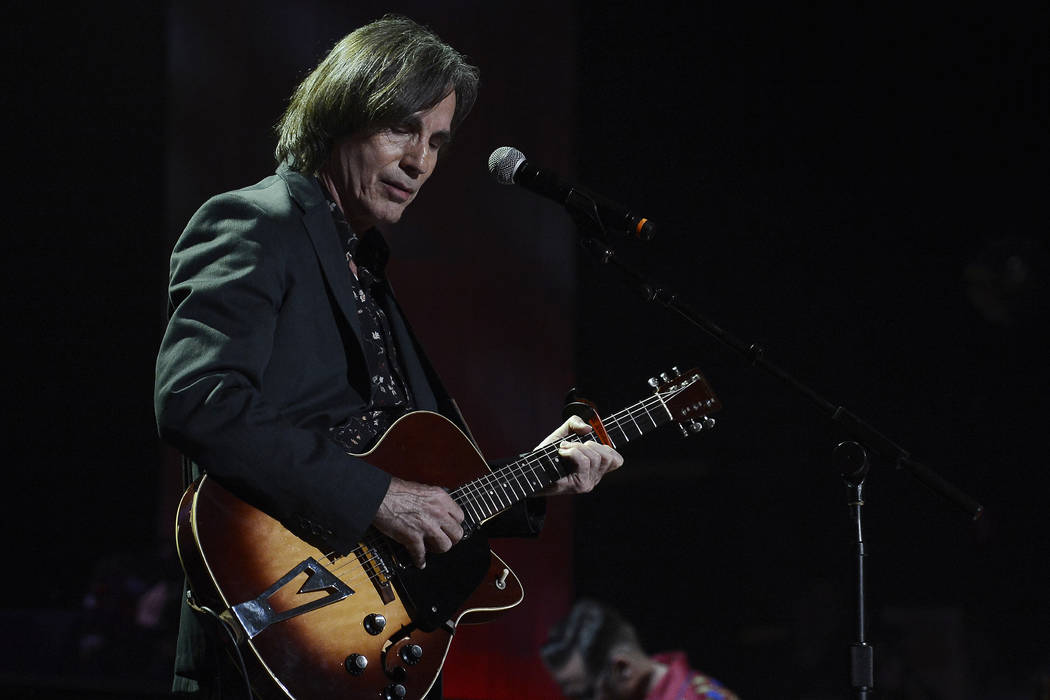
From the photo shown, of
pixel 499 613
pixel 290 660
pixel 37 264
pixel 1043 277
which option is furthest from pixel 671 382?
pixel 37 264

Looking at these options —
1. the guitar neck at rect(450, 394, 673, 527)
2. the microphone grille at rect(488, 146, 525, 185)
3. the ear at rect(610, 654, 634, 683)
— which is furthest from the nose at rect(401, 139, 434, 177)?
the ear at rect(610, 654, 634, 683)

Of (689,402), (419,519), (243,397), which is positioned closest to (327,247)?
(243,397)

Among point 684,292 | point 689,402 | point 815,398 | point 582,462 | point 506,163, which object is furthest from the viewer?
point 684,292

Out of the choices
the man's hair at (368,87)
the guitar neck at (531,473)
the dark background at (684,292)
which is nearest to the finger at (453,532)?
the guitar neck at (531,473)

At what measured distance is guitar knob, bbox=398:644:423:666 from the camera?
1.66 metres

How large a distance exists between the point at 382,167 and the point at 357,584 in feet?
2.67

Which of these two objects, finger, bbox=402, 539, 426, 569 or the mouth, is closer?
finger, bbox=402, 539, 426, 569

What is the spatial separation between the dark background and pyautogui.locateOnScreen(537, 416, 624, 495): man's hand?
155 centimetres

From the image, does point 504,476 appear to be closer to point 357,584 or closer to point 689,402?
point 357,584

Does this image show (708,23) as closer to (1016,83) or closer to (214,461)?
(1016,83)

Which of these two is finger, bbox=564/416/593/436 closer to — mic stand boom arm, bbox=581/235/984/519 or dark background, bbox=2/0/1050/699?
mic stand boom arm, bbox=581/235/984/519

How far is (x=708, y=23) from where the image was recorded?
3.98 meters

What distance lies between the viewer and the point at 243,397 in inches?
59.9

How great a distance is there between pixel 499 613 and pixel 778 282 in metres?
2.40
